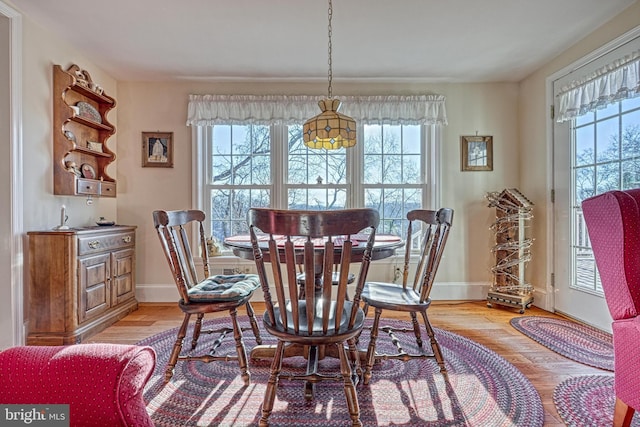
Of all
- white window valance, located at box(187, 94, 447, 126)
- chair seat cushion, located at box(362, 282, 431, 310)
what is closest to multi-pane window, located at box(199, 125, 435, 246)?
white window valance, located at box(187, 94, 447, 126)

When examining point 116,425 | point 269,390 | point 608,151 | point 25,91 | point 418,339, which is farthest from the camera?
point 608,151

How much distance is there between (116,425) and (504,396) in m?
1.75

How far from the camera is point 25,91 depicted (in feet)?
7.58

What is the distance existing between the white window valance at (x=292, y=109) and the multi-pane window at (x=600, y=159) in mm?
1244

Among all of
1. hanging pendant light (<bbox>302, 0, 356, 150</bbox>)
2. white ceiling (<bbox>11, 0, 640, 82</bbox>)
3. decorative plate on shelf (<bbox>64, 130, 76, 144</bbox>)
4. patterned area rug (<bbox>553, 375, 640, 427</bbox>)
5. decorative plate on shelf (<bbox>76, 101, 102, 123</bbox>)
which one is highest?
white ceiling (<bbox>11, 0, 640, 82</bbox>)

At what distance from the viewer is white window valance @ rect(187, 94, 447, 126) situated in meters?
3.29

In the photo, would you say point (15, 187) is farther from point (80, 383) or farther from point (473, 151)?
point (473, 151)

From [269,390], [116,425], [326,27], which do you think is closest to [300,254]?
[269,390]

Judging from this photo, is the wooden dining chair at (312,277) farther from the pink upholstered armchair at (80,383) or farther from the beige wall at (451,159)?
the beige wall at (451,159)

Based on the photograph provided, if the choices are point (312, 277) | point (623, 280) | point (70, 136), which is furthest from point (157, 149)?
point (623, 280)

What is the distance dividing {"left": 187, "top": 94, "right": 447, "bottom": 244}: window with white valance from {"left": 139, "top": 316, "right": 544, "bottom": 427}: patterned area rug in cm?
169

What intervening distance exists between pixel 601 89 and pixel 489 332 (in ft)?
6.54

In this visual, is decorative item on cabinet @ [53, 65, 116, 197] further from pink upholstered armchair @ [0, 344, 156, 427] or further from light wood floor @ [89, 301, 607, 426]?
pink upholstered armchair @ [0, 344, 156, 427]

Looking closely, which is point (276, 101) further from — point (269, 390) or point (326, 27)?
point (269, 390)
